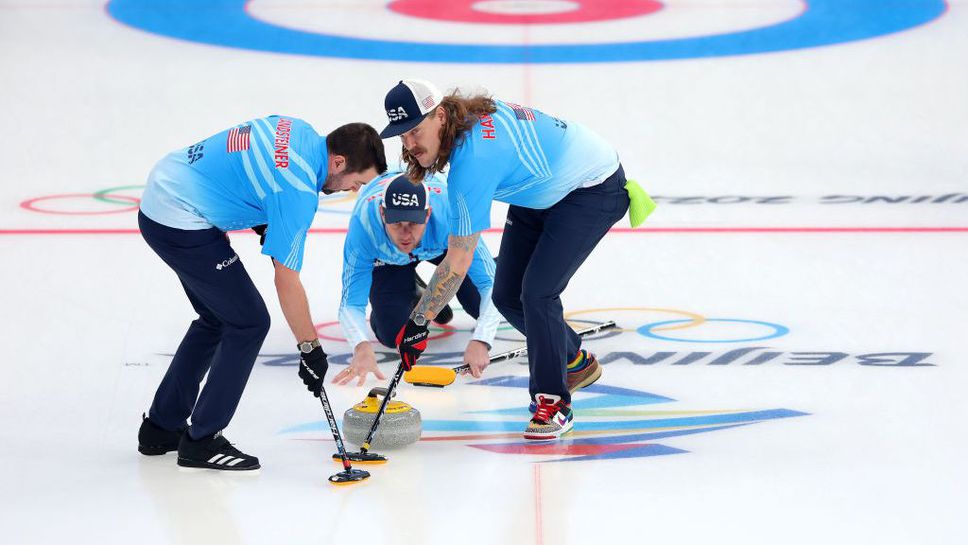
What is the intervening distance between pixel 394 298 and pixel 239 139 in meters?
2.08

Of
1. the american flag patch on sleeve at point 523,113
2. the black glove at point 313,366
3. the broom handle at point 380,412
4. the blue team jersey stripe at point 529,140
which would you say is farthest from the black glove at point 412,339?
the american flag patch on sleeve at point 523,113

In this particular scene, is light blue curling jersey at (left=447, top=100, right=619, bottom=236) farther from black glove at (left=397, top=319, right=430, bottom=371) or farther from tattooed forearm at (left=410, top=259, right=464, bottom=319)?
black glove at (left=397, top=319, right=430, bottom=371)

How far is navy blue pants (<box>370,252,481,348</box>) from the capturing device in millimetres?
5984

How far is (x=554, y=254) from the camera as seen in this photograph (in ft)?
15.1

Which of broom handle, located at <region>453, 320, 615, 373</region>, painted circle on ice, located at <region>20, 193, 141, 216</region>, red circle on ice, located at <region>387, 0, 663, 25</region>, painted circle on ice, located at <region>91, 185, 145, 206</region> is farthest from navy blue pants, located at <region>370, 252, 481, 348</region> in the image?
red circle on ice, located at <region>387, 0, 663, 25</region>

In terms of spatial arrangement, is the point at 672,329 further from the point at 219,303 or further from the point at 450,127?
the point at 219,303

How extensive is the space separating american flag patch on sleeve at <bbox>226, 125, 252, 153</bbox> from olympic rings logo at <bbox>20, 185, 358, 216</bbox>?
4.48 meters

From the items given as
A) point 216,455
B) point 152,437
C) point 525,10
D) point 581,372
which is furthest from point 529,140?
point 525,10

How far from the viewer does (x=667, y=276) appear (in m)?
7.24

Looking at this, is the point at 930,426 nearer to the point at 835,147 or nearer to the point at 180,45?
the point at 835,147

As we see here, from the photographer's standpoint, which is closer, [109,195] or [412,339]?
[412,339]

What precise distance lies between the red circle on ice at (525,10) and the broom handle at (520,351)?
355 inches

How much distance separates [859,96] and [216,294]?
884 cm

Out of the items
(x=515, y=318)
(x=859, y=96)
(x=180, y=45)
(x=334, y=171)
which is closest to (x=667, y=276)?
(x=515, y=318)
